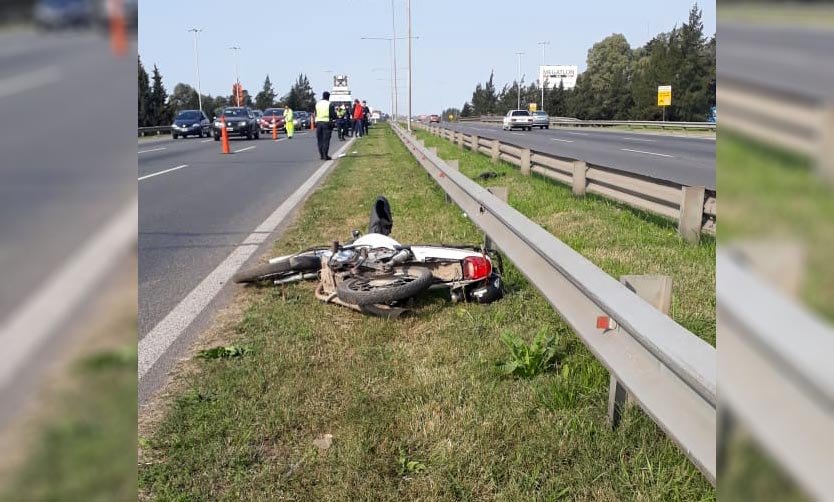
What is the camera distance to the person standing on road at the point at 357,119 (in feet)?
120

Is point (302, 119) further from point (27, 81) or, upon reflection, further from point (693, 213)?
point (27, 81)

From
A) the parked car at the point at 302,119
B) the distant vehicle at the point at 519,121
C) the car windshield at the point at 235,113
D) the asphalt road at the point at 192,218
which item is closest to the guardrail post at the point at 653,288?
the asphalt road at the point at 192,218

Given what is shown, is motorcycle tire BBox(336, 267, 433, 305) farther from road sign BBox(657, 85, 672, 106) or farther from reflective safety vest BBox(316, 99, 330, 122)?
reflective safety vest BBox(316, 99, 330, 122)

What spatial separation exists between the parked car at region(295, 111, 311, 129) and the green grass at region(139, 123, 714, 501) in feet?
165

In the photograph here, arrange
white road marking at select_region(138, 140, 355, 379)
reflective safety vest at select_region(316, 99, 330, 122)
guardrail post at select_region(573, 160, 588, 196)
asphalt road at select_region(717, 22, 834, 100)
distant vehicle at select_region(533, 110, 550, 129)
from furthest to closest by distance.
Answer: distant vehicle at select_region(533, 110, 550, 129), reflective safety vest at select_region(316, 99, 330, 122), guardrail post at select_region(573, 160, 588, 196), white road marking at select_region(138, 140, 355, 379), asphalt road at select_region(717, 22, 834, 100)

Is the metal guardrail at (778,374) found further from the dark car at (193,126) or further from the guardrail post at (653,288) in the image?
the dark car at (193,126)

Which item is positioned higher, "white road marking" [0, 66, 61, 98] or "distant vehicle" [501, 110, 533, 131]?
"distant vehicle" [501, 110, 533, 131]

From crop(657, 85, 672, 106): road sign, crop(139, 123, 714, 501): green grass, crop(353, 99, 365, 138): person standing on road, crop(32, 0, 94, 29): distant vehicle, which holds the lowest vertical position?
crop(139, 123, 714, 501): green grass

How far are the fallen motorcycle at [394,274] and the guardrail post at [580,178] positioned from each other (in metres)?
5.29

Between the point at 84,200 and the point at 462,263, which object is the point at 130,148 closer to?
the point at 84,200

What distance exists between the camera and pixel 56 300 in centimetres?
49

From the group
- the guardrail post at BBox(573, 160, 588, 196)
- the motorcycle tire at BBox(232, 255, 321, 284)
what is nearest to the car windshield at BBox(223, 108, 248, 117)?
the guardrail post at BBox(573, 160, 588, 196)

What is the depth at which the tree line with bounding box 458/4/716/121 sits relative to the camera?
→ 0.79m

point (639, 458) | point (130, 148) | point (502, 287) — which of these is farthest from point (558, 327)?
point (130, 148)
